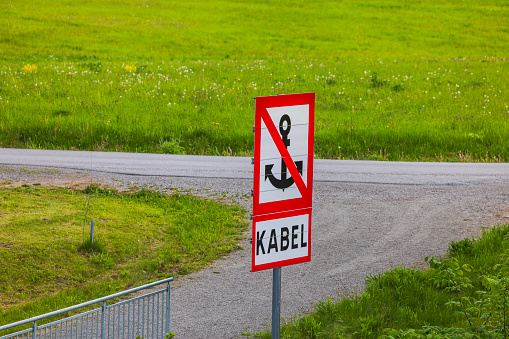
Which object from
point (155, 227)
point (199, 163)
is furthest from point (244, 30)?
point (155, 227)

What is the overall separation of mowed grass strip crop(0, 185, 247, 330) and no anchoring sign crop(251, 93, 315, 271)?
376 centimetres

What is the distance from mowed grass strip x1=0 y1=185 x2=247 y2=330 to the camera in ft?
24.8

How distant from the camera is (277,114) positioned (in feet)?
14.8

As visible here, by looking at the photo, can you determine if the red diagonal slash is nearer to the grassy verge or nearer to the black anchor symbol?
the black anchor symbol

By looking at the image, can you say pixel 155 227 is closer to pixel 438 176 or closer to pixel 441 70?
pixel 438 176

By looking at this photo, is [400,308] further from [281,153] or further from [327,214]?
[327,214]

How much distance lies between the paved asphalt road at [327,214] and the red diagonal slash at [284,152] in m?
2.57

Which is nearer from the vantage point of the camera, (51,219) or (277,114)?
(277,114)

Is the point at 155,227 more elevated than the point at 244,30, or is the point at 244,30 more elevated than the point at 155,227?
the point at 244,30

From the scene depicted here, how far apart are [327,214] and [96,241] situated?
4512 mm

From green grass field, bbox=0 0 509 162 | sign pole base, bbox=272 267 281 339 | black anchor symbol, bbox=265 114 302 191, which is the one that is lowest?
sign pole base, bbox=272 267 281 339

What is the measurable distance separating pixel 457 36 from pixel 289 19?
14.1 metres

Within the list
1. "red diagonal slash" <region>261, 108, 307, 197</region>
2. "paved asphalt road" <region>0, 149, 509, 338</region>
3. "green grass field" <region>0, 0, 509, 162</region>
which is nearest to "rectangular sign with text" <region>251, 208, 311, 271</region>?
"red diagonal slash" <region>261, 108, 307, 197</region>

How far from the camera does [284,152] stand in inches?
180
